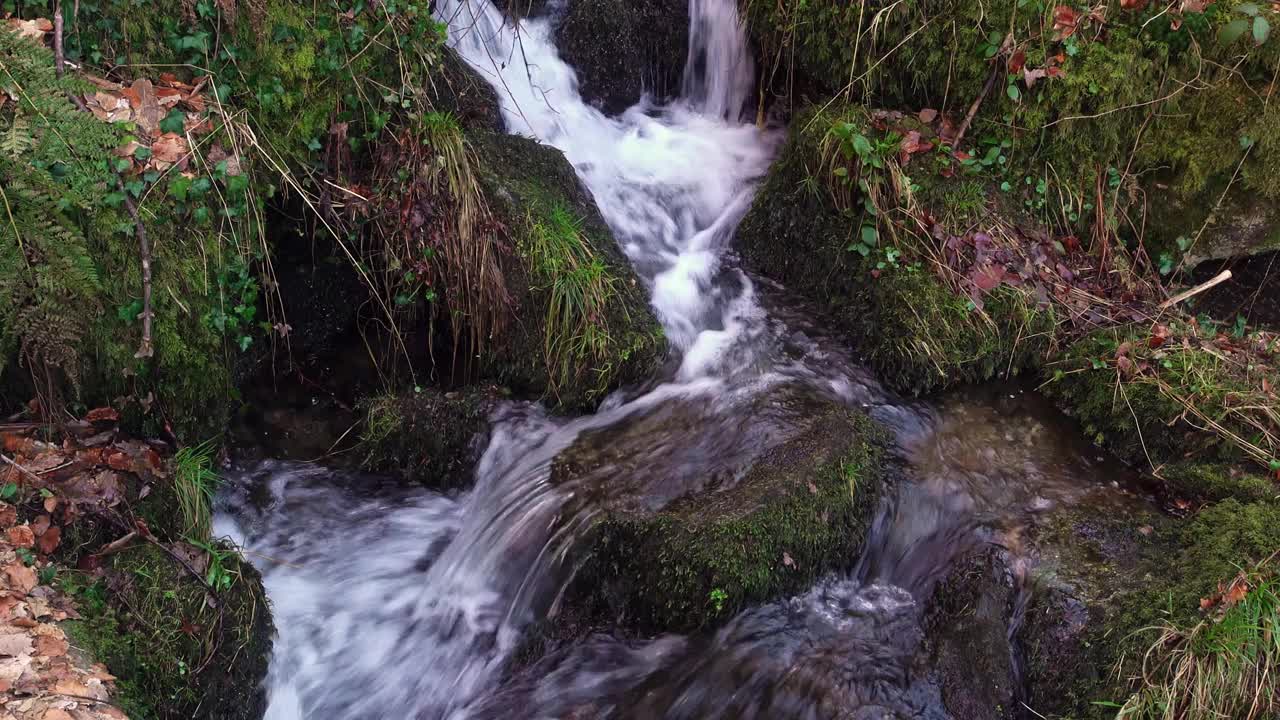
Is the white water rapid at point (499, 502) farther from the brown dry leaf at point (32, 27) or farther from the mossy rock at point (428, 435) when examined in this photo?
the brown dry leaf at point (32, 27)

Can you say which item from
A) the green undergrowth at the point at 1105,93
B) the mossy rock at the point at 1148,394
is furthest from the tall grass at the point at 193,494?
the mossy rock at the point at 1148,394

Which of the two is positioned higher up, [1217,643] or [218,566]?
[1217,643]

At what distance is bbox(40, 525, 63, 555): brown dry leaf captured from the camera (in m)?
3.26

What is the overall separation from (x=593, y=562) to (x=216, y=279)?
2.17 meters

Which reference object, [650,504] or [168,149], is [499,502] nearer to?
[650,504]

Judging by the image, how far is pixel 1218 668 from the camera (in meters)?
3.32

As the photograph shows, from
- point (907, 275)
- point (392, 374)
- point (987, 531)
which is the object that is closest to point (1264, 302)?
point (907, 275)

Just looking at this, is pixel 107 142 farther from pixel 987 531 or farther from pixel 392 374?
pixel 987 531

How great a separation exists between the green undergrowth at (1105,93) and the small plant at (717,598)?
3.19 meters

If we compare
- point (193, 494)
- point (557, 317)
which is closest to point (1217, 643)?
point (557, 317)

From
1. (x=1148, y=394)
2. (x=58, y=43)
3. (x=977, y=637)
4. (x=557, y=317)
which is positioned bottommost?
(x=977, y=637)

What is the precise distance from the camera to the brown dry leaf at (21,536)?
3203 mm

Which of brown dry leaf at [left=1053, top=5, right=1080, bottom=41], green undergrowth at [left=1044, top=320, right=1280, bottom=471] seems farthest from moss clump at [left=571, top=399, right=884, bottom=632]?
brown dry leaf at [left=1053, top=5, right=1080, bottom=41]

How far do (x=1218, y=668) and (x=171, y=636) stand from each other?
3.97 meters
